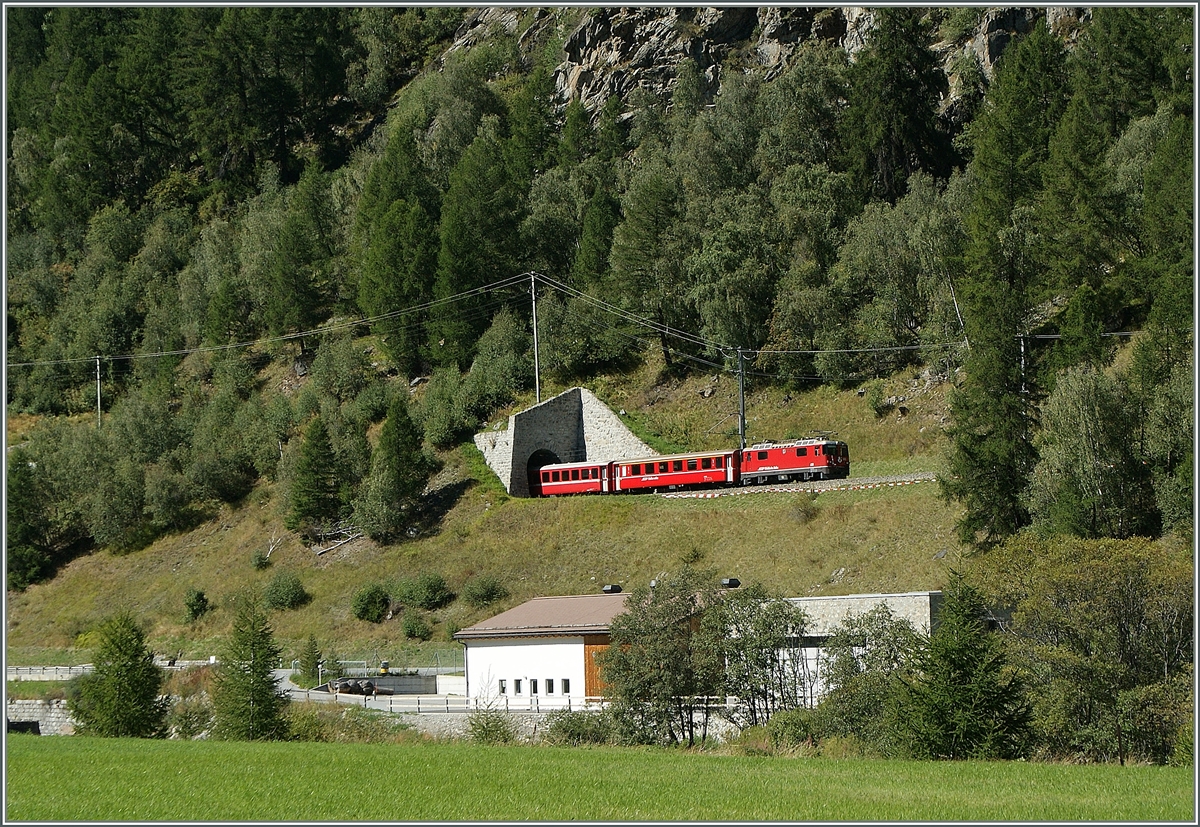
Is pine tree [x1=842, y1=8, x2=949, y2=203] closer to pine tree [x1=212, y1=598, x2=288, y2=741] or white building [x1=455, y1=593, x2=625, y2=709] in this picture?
white building [x1=455, y1=593, x2=625, y2=709]

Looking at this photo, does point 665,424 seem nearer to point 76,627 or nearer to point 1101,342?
point 1101,342

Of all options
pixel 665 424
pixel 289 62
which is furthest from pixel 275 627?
pixel 289 62

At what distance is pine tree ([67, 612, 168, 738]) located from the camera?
2778 cm

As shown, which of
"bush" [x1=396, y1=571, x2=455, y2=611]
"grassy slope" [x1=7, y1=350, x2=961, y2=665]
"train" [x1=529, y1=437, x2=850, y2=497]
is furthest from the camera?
"train" [x1=529, y1=437, x2=850, y2=497]

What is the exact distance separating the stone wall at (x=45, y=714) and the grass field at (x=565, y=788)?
683 inches

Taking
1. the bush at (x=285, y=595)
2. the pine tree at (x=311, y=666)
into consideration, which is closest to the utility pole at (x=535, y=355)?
the bush at (x=285, y=595)

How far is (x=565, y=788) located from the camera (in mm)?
15070

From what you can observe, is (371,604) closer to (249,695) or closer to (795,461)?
(249,695)

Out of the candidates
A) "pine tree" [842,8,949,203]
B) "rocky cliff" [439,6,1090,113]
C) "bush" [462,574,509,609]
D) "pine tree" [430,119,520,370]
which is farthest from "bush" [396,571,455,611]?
"rocky cliff" [439,6,1090,113]

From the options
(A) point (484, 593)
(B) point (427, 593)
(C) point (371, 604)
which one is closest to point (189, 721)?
(C) point (371, 604)

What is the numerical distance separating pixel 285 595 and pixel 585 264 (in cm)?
2224

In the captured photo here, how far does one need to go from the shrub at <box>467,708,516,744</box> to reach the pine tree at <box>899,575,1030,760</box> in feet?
29.3

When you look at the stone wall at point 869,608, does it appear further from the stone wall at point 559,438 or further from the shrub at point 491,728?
the stone wall at point 559,438

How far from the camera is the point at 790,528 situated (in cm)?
3841
